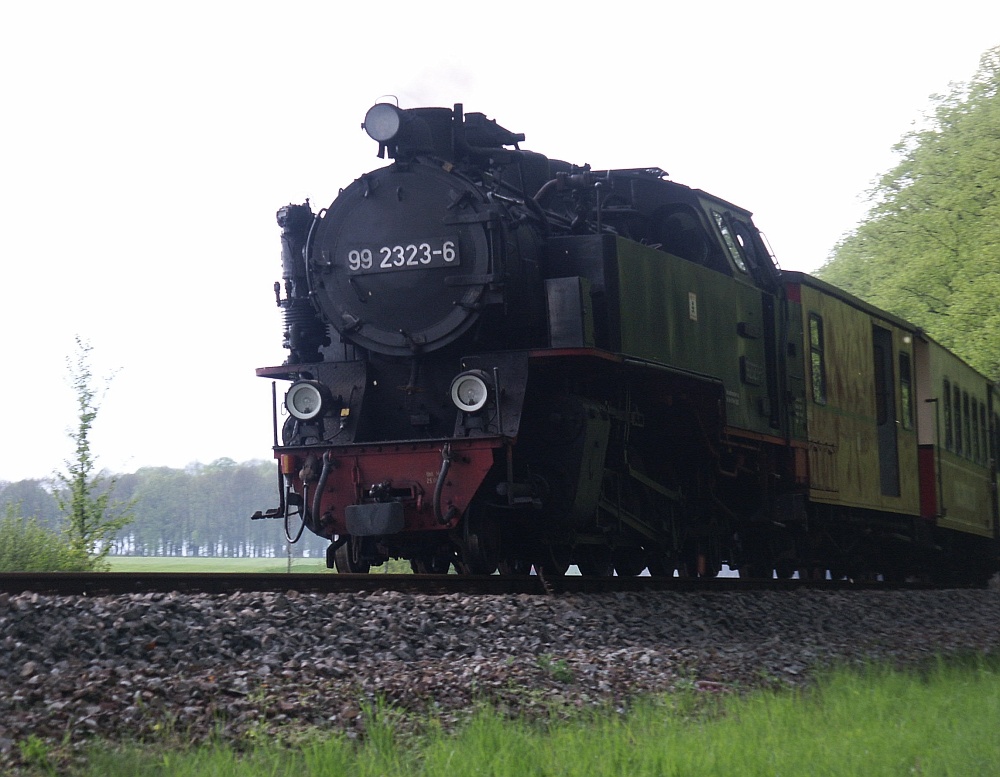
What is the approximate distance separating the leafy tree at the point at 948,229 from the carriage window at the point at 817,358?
35.6 ft

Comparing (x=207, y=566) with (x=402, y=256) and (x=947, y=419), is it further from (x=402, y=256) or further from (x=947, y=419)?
(x=402, y=256)

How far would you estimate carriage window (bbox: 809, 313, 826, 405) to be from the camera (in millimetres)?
11734

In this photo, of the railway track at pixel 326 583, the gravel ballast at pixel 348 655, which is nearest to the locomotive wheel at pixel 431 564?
the railway track at pixel 326 583

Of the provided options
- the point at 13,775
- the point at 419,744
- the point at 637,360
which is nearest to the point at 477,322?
the point at 637,360

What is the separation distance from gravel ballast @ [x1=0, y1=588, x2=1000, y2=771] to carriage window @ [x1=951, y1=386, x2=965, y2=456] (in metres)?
8.58

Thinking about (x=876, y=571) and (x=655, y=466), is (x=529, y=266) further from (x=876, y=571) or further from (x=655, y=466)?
(x=876, y=571)

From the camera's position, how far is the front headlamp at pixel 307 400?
29.9 feet

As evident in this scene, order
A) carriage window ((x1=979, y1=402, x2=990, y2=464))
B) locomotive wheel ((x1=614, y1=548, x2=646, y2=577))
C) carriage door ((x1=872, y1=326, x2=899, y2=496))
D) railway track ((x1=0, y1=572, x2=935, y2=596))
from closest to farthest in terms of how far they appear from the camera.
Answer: railway track ((x1=0, y1=572, x2=935, y2=596))
locomotive wheel ((x1=614, y1=548, x2=646, y2=577))
carriage door ((x1=872, y1=326, x2=899, y2=496))
carriage window ((x1=979, y1=402, x2=990, y2=464))

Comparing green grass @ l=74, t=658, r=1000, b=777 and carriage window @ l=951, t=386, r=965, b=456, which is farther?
carriage window @ l=951, t=386, r=965, b=456

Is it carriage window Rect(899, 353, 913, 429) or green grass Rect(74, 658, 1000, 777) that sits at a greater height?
carriage window Rect(899, 353, 913, 429)

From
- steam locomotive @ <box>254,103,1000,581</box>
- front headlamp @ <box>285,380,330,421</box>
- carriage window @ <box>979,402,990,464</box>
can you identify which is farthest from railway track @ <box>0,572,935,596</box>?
carriage window @ <box>979,402,990,464</box>

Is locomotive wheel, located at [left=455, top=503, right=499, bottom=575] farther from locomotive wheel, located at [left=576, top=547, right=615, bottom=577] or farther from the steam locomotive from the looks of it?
locomotive wheel, located at [left=576, top=547, right=615, bottom=577]

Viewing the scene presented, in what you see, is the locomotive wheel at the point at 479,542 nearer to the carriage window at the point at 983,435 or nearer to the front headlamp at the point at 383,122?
the front headlamp at the point at 383,122

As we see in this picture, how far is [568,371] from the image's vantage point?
8914mm
